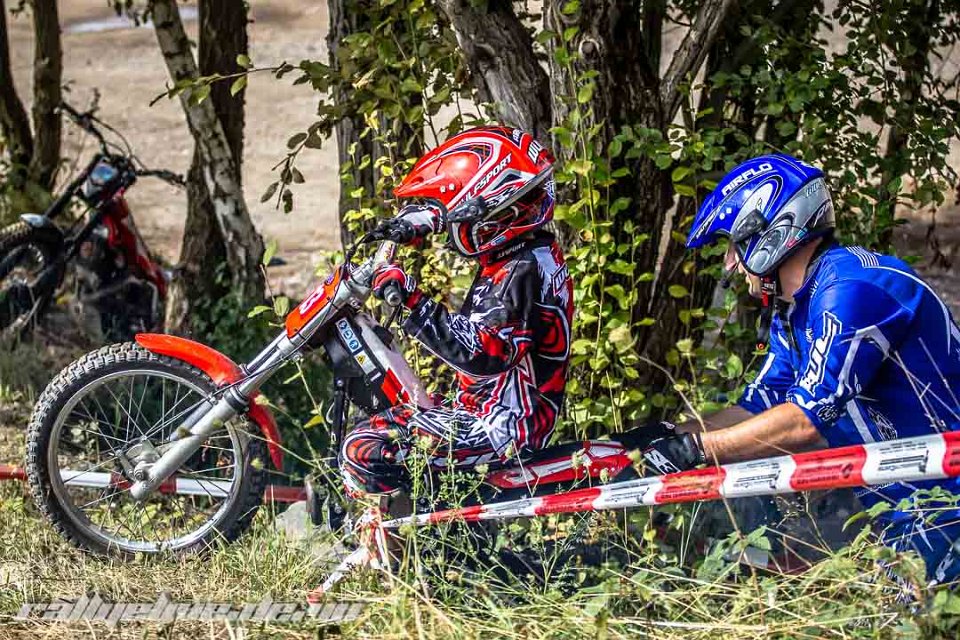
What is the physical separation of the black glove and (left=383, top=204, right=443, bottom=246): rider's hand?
3.16ft

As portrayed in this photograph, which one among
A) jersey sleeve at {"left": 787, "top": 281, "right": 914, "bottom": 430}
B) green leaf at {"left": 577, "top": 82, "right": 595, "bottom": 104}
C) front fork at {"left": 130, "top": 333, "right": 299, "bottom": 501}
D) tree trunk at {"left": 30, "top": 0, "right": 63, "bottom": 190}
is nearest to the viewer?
jersey sleeve at {"left": 787, "top": 281, "right": 914, "bottom": 430}

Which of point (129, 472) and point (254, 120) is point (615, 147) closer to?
point (129, 472)

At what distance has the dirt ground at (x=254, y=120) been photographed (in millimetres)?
11484

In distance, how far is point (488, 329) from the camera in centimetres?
373

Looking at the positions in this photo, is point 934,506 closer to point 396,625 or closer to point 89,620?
point 396,625

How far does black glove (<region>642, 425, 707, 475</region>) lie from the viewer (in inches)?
139

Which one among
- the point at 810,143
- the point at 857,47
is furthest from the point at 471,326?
the point at 857,47

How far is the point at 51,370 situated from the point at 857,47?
4.76 m

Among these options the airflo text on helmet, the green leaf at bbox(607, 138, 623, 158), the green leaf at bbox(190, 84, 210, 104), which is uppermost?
the green leaf at bbox(190, 84, 210, 104)

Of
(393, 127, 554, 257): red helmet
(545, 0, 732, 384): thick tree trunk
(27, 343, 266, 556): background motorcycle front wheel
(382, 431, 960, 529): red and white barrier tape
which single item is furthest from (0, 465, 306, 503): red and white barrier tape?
(545, 0, 732, 384): thick tree trunk

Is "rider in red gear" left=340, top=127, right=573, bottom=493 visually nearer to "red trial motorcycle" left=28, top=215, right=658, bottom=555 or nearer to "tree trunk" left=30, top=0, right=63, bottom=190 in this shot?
"red trial motorcycle" left=28, top=215, right=658, bottom=555

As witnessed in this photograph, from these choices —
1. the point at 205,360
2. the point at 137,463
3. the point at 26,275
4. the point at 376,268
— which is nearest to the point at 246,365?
the point at 205,360

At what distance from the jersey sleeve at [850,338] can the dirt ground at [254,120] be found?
22.8 ft

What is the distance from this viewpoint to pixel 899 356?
330 centimetres
